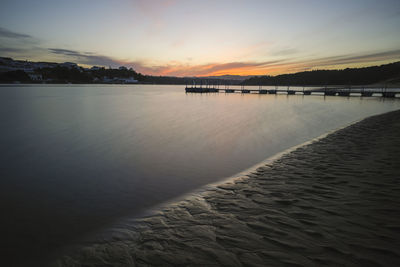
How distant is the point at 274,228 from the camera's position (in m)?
3.39

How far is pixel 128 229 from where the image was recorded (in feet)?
12.7

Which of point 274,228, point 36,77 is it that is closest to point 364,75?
point 274,228

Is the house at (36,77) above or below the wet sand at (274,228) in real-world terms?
above

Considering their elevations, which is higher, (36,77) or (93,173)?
(36,77)

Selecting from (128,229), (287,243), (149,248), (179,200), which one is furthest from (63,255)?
A: (287,243)

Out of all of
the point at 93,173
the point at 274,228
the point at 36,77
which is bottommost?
the point at 93,173

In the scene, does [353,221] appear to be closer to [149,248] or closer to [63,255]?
[149,248]

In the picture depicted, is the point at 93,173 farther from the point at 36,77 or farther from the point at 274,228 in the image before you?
the point at 36,77

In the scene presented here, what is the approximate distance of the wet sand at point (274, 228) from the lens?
9.09ft

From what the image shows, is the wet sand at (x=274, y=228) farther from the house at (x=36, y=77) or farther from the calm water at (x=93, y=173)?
the house at (x=36, y=77)

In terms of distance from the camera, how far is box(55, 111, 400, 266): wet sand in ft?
9.09

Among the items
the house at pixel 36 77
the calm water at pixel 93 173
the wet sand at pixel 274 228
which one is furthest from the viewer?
the house at pixel 36 77

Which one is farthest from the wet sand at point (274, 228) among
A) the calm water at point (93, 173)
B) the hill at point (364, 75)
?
the hill at point (364, 75)

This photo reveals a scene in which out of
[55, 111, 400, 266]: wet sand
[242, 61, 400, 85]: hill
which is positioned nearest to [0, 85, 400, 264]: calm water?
[55, 111, 400, 266]: wet sand
